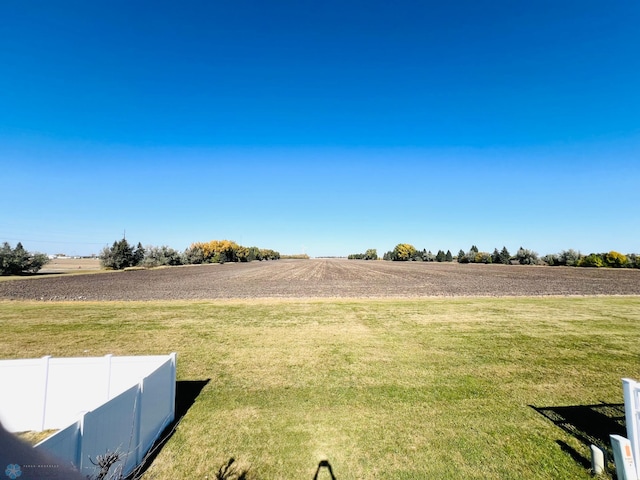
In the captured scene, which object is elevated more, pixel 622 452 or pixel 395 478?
pixel 622 452

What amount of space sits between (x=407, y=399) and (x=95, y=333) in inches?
467

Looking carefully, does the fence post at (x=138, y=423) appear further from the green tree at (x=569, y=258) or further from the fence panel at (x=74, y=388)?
the green tree at (x=569, y=258)

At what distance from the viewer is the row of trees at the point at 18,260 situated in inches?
1647

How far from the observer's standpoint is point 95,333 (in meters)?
11.8

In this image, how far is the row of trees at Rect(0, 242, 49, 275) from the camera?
4184 centimetres

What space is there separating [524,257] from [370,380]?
118 metres

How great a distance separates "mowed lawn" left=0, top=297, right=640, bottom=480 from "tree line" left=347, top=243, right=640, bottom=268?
85.2m

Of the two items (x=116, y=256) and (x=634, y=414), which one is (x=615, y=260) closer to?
(x=634, y=414)

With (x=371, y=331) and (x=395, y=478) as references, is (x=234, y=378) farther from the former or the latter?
(x=371, y=331)

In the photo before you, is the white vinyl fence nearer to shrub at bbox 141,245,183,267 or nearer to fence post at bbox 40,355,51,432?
fence post at bbox 40,355,51,432

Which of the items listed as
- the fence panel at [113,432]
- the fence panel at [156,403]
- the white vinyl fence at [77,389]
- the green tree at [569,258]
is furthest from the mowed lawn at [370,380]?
the green tree at [569,258]

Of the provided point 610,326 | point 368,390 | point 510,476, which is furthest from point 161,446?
point 610,326

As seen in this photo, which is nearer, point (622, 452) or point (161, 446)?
point (622, 452)

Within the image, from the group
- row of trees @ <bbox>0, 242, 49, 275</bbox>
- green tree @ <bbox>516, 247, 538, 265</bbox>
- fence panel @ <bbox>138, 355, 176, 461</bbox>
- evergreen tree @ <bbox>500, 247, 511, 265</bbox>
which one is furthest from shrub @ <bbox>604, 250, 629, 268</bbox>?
row of trees @ <bbox>0, 242, 49, 275</bbox>
